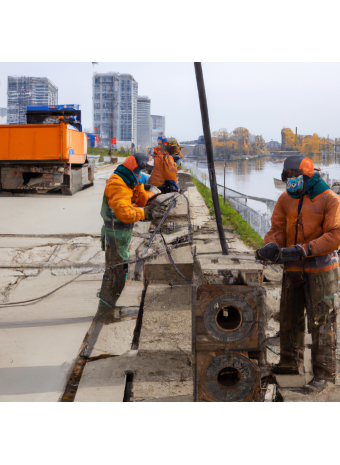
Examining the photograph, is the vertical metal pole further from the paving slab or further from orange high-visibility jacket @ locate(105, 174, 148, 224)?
the paving slab

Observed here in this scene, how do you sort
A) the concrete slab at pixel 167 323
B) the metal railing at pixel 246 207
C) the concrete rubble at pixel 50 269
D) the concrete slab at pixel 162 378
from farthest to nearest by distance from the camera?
the concrete rubble at pixel 50 269 → the metal railing at pixel 246 207 → the concrete slab at pixel 167 323 → the concrete slab at pixel 162 378

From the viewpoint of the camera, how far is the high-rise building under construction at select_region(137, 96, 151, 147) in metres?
2.67

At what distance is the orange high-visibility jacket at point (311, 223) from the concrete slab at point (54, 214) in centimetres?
129

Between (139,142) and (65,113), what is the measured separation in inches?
23.2

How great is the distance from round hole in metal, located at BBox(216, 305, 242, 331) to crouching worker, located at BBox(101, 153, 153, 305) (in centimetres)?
80

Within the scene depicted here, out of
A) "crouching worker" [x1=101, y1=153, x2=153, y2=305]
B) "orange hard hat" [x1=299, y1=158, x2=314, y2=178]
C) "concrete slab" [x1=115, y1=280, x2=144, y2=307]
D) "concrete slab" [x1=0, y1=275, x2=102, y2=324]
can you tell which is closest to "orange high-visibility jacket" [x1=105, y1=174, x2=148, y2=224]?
"crouching worker" [x1=101, y1=153, x2=153, y2=305]

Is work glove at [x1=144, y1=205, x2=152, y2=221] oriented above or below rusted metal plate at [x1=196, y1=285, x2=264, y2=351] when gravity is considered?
above

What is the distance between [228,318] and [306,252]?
631 millimetres

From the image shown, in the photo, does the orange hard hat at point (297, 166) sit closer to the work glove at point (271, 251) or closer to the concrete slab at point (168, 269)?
the work glove at point (271, 251)

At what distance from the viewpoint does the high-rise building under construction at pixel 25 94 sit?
2686mm

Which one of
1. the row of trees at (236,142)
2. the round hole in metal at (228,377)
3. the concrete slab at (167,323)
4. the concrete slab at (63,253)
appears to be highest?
the row of trees at (236,142)

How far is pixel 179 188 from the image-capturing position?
2.72 metres

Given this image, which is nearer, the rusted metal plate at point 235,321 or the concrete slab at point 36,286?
the rusted metal plate at point 235,321

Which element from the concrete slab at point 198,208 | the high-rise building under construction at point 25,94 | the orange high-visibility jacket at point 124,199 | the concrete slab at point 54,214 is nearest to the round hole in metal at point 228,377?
the concrete slab at point 198,208
